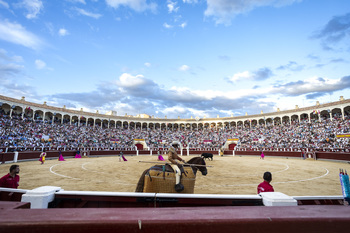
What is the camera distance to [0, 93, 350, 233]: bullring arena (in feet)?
3.76

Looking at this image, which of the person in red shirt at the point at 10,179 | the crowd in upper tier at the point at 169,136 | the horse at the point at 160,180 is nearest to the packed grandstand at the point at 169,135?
the crowd in upper tier at the point at 169,136

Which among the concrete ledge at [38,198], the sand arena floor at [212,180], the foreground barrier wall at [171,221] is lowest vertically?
the sand arena floor at [212,180]

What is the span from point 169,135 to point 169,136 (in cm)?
78

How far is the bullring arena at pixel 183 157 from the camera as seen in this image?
1146mm

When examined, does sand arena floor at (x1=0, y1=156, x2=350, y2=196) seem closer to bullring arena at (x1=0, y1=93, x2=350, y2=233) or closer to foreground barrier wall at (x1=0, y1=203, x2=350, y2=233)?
bullring arena at (x1=0, y1=93, x2=350, y2=233)

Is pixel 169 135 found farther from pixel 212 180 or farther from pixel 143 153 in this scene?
pixel 212 180

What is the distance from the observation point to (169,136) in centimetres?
4959

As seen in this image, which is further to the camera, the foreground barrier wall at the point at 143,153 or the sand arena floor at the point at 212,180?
the foreground barrier wall at the point at 143,153

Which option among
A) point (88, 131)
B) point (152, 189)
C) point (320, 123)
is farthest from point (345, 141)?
point (88, 131)

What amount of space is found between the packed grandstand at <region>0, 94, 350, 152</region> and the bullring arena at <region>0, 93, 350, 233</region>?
19cm

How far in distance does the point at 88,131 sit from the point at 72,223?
4467 centimetres

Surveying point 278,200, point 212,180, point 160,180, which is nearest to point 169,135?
point 212,180

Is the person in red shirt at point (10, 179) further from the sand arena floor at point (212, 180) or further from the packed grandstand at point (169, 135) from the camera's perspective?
the packed grandstand at point (169, 135)

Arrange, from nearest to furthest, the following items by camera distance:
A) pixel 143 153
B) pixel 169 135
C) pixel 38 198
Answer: pixel 38 198 → pixel 143 153 → pixel 169 135
